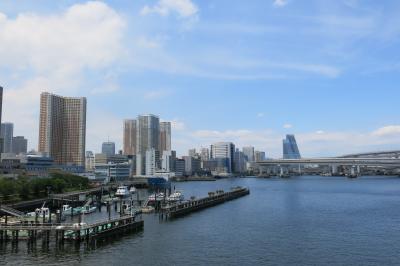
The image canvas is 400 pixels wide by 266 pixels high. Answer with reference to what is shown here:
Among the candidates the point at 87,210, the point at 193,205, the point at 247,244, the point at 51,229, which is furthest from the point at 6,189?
the point at 247,244

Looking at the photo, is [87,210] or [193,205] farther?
[193,205]

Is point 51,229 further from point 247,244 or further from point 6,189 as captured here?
point 6,189

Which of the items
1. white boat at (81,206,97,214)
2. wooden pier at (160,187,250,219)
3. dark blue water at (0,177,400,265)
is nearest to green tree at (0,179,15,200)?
white boat at (81,206,97,214)

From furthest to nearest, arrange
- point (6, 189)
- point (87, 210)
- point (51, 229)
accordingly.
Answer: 1. point (6, 189)
2. point (87, 210)
3. point (51, 229)

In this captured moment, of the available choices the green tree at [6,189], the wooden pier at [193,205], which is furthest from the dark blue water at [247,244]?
the green tree at [6,189]

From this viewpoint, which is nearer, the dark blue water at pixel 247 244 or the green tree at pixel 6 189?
the dark blue water at pixel 247 244

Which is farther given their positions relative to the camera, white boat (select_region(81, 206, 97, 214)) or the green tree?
the green tree

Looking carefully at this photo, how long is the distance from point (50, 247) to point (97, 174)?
127461 millimetres

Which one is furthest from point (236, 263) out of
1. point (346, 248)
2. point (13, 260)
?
point (13, 260)

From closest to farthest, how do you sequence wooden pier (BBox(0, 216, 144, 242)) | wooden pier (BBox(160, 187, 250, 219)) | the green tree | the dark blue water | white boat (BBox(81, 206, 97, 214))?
the dark blue water, wooden pier (BBox(0, 216, 144, 242)), wooden pier (BBox(160, 187, 250, 219)), white boat (BBox(81, 206, 97, 214)), the green tree

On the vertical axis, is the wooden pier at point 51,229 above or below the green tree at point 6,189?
below

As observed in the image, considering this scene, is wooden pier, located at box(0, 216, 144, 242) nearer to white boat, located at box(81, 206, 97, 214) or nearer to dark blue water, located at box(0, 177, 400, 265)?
dark blue water, located at box(0, 177, 400, 265)

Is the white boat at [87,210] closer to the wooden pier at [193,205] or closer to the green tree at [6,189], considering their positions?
the wooden pier at [193,205]

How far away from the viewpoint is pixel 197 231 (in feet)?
160
